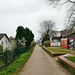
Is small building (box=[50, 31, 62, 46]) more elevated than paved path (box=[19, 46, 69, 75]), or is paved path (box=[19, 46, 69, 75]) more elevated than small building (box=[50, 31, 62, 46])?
small building (box=[50, 31, 62, 46])

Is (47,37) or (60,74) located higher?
(47,37)

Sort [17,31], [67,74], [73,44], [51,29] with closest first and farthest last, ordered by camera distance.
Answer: [67,74]
[17,31]
[73,44]
[51,29]

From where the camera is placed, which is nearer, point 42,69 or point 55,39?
point 42,69

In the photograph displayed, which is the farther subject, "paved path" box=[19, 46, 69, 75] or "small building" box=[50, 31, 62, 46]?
"small building" box=[50, 31, 62, 46]

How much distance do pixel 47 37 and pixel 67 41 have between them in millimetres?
27537

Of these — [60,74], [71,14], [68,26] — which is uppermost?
[71,14]

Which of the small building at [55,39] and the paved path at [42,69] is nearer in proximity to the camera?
the paved path at [42,69]

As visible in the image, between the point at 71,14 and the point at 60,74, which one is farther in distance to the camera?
the point at 71,14

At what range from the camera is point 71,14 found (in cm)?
948

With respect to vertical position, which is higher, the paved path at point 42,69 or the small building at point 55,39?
the small building at point 55,39

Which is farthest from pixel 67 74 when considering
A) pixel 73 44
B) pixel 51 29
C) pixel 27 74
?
pixel 51 29

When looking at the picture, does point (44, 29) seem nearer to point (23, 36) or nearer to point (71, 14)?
point (23, 36)

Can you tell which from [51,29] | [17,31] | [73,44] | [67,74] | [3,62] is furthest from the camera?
[51,29]

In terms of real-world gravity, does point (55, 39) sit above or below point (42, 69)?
above
